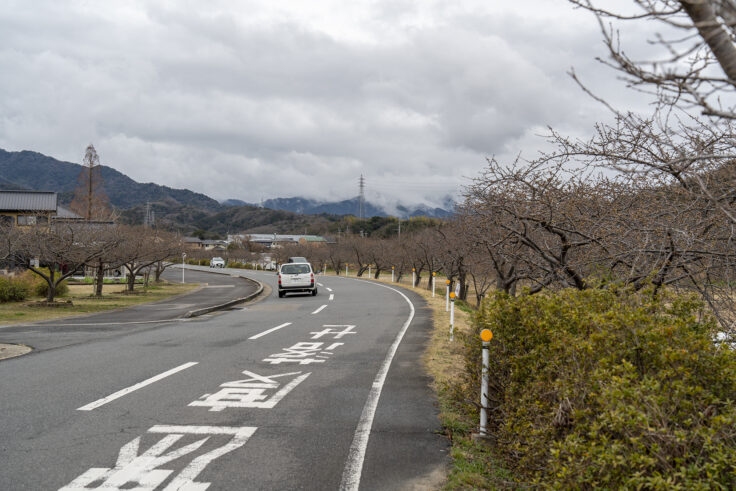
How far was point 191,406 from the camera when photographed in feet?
19.6

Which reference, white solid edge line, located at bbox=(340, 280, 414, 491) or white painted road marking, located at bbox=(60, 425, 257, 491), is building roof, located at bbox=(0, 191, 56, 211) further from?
white painted road marking, located at bbox=(60, 425, 257, 491)

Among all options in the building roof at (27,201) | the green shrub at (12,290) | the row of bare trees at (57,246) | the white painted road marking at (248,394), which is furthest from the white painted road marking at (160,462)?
the building roof at (27,201)

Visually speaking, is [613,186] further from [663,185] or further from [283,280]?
[283,280]

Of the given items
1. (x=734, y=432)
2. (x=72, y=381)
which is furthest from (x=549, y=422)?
(x=72, y=381)

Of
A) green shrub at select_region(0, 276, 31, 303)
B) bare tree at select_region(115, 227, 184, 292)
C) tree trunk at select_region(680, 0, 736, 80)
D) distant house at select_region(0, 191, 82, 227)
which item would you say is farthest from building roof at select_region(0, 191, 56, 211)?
tree trunk at select_region(680, 0, 736, 80)

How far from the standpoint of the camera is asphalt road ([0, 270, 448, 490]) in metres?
4.11

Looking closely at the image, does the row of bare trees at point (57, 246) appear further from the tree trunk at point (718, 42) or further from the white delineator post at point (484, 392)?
the tree trunk at point (718, 42)

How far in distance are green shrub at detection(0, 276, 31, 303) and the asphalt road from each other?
1251 centimetres

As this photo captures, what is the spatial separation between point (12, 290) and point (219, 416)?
20736 millimetres

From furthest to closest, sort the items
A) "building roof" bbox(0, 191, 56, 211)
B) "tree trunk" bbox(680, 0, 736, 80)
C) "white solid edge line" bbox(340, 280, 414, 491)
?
"building roof" bbox(0, 191, 56, 211), "white solid edge line" bbox(340, 280, 414, 491), "tree trunk" bbox(680, 0, 736, 80)

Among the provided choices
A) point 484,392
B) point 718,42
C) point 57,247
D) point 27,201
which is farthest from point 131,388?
point 27,201

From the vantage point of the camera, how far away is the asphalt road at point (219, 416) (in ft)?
13.5

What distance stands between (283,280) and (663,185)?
21.1m

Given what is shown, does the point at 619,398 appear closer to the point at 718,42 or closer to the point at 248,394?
the point at 718,42
